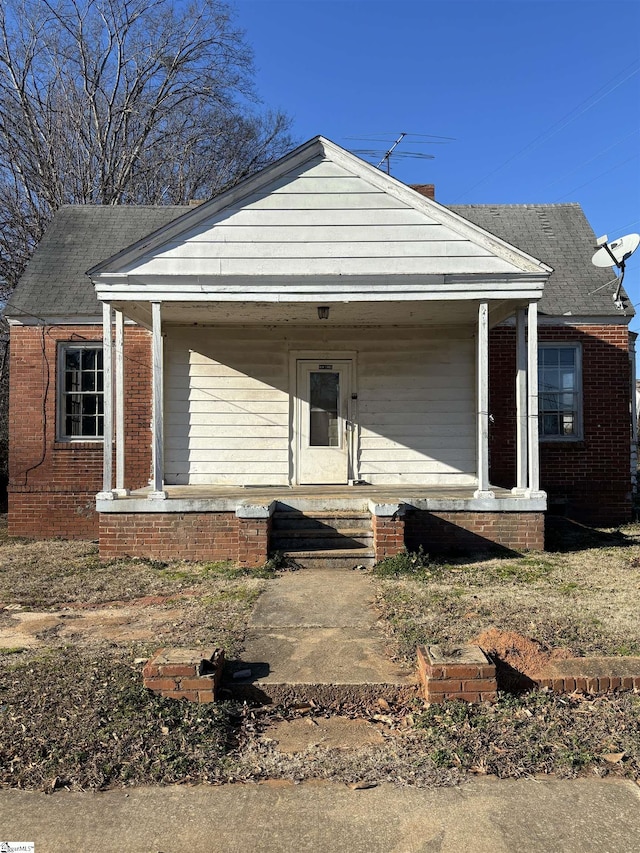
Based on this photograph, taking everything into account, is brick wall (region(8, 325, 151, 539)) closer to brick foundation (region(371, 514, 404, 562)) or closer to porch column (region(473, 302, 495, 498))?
brick foundation (region(371, 514, 404, 562))

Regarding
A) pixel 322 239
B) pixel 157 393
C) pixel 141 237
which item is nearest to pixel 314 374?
pixel 322 239

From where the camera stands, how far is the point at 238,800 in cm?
310

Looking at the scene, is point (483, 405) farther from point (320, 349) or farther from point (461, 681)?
point (461, 681)

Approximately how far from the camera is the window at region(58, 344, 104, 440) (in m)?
11.3

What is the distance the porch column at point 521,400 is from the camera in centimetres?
927

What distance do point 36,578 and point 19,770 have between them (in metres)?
4.84

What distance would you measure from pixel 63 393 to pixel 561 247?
943 cm

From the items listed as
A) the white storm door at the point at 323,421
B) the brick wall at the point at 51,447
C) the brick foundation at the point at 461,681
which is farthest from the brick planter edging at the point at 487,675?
the brick wall at the point at 51,447

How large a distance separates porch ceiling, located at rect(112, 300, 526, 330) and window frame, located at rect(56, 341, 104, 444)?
136cm

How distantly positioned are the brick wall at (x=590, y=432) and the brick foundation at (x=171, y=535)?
5.00m

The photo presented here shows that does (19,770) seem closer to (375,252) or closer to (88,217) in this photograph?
(375,252)

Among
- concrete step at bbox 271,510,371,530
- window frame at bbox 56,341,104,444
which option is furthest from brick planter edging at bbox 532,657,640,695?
window frame at bbox 56,341,104,444

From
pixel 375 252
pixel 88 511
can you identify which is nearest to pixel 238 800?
pixel 375 252

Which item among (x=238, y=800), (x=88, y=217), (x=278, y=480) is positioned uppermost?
(x=88, y=217)
